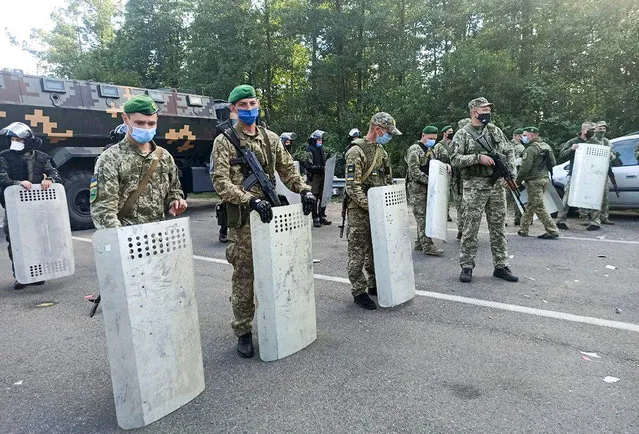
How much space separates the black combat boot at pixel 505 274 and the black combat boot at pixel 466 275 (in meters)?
0.29

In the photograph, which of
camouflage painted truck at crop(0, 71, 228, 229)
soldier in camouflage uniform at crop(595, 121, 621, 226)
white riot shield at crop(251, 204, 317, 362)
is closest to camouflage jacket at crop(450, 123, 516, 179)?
white riot shield at crop(251, 204, 317, 362)

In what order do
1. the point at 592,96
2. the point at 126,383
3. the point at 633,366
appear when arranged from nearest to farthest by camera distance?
the point at 126,383, the point at 633,366, the point at 592,96

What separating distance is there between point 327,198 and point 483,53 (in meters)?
9.01

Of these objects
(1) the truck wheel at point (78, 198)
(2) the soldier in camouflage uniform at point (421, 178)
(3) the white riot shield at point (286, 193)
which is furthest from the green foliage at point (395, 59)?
(3) the white riot shield at point (286, 193)

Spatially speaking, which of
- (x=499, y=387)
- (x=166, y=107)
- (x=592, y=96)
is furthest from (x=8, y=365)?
(x=592, y=96)

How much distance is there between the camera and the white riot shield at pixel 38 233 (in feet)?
15.6

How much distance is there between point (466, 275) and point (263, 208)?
2900mm

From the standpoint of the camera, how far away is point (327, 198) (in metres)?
8.88

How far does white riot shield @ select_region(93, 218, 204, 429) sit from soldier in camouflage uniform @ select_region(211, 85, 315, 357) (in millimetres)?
599

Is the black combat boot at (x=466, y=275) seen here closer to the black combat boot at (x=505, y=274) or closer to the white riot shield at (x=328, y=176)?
the black combat boot at (x=505, y=274)

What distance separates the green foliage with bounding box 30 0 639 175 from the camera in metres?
13.5

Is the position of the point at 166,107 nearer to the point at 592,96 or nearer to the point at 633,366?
the point at 633,366

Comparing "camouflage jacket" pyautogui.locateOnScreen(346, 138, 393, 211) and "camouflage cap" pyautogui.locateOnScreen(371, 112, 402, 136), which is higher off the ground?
"camouflage cap" pyautogui.locateOnScreen(371, 112, 402, 136)

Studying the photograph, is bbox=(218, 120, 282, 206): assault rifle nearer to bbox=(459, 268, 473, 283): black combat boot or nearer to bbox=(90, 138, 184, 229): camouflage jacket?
bbox=(90, 138, 184, 229): camouflage jacket
